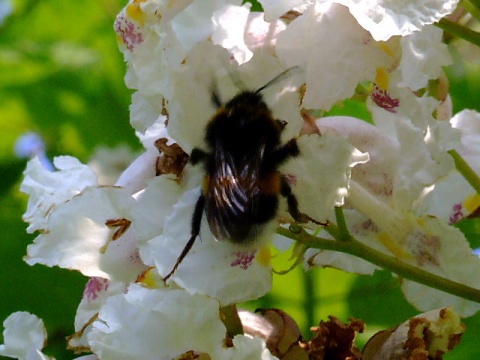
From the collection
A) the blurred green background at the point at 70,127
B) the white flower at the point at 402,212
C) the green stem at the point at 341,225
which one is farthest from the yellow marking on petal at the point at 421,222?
the blurred green background at the point at 70,127

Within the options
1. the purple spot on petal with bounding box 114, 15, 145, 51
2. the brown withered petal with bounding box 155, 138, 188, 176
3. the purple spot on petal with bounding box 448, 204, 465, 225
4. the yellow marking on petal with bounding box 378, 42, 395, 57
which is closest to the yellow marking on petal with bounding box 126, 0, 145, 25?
the purple spot on petal with bounding box 114, 15, 145, 51

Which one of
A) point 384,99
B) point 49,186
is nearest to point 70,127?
point 49,186

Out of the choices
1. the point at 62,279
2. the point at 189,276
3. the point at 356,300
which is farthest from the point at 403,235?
the point at 62,279

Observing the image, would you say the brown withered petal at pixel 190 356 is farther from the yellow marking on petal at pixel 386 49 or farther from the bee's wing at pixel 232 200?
the yellow marking on petal at pixel 386 49

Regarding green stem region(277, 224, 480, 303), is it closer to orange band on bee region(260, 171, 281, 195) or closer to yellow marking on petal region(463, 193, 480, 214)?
orange band on bee region(260, 171, 281, 195)

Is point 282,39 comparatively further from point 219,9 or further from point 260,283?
point 260,283

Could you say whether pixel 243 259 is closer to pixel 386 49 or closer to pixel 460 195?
pixel 386 49
